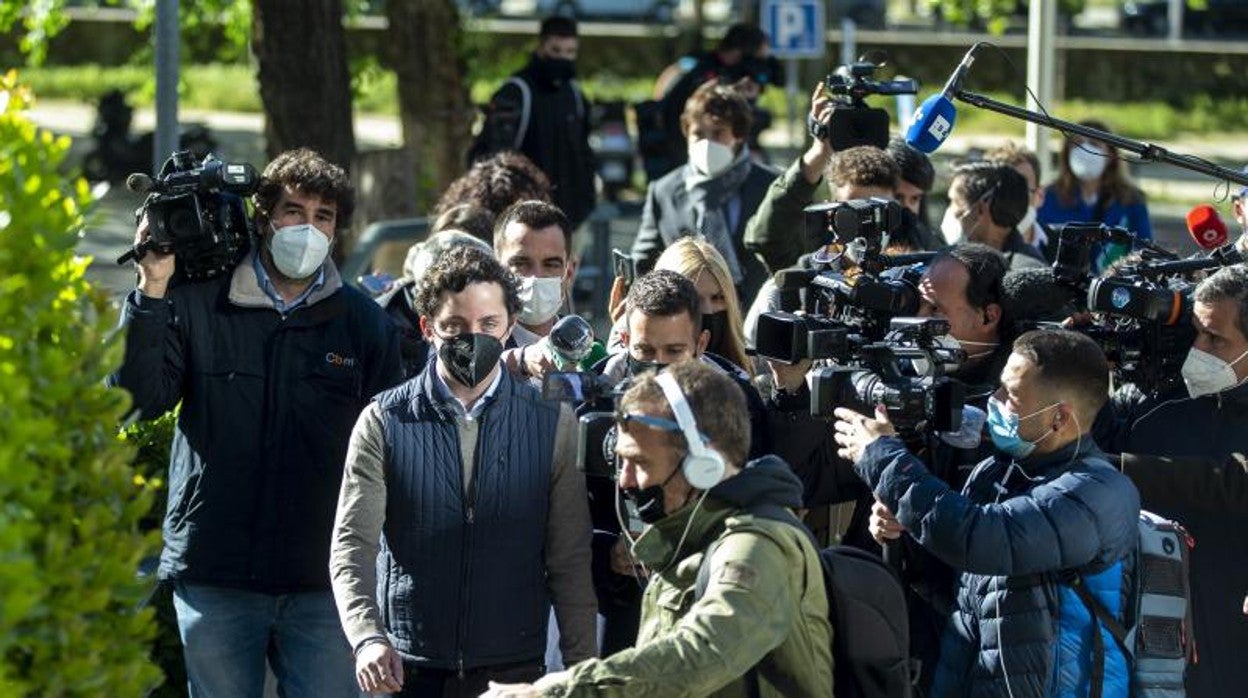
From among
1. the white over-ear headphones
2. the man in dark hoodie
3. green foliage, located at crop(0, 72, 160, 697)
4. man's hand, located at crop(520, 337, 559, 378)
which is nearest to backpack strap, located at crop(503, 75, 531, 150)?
the man in dark hoodie

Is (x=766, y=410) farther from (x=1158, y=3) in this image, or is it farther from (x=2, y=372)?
(x=1158, y=3)

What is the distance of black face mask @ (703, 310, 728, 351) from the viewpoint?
6465mm

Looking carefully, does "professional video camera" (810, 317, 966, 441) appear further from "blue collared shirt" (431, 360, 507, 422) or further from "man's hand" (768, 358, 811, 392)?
"blue collared shirt" (431, 360, 507, 422)

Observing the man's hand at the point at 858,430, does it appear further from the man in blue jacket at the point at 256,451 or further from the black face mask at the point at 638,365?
the man in blue jacket at the point at 256,451

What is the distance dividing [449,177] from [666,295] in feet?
27.5

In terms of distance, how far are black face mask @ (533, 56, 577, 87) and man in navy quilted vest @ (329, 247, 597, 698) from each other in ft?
21.2

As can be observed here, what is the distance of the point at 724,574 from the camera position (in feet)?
14.3

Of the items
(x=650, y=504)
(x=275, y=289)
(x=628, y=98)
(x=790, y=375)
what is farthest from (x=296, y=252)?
(x=628, y=98)

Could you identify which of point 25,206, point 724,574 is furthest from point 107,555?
point 724,574

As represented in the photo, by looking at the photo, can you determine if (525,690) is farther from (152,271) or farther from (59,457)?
(152,271)

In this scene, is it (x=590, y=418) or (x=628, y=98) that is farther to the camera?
(x=628, y=98)

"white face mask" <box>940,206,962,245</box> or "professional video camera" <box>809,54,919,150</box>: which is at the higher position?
"professional video camera" <box>809,54,919,150</box>

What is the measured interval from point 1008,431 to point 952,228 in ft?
11.5

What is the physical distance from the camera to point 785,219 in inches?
316
